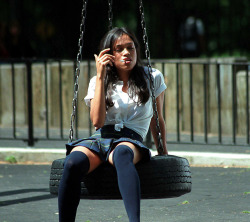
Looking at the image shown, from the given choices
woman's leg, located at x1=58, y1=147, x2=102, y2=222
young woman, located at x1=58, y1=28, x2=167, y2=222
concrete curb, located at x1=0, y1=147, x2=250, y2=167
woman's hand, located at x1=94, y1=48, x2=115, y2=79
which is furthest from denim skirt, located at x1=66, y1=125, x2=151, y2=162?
concrete curb, located at x1=0, y1=147, x2=250, y2=167

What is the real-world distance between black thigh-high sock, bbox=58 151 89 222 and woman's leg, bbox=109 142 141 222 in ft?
0.63

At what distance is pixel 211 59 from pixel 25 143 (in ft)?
10.8

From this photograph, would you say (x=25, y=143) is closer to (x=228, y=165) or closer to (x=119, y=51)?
(x=228, y=165)

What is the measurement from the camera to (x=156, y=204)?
592 cm

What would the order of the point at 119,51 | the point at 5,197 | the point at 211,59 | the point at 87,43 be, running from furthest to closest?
the point at 87,43 < the point at 211,59 < the point at 5,197 < the point at 119,51

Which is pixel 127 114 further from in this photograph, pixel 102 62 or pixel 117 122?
pixel 102 62

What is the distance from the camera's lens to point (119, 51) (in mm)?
4641

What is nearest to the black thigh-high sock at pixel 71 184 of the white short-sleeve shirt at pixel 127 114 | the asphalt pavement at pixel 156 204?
the white short-sleeve shirt at pixel 127 114

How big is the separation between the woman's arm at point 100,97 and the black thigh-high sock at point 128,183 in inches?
12.3

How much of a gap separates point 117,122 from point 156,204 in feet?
5.11

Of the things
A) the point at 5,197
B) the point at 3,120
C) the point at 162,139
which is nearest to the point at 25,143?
the point at 3,120

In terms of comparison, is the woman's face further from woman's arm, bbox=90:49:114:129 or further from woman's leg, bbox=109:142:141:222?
woman's leg, bbox=109:142:141:222

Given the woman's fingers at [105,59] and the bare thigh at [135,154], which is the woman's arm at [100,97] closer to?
the woman's fingers at [105,59]

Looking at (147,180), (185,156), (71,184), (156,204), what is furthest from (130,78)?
(185,156)
